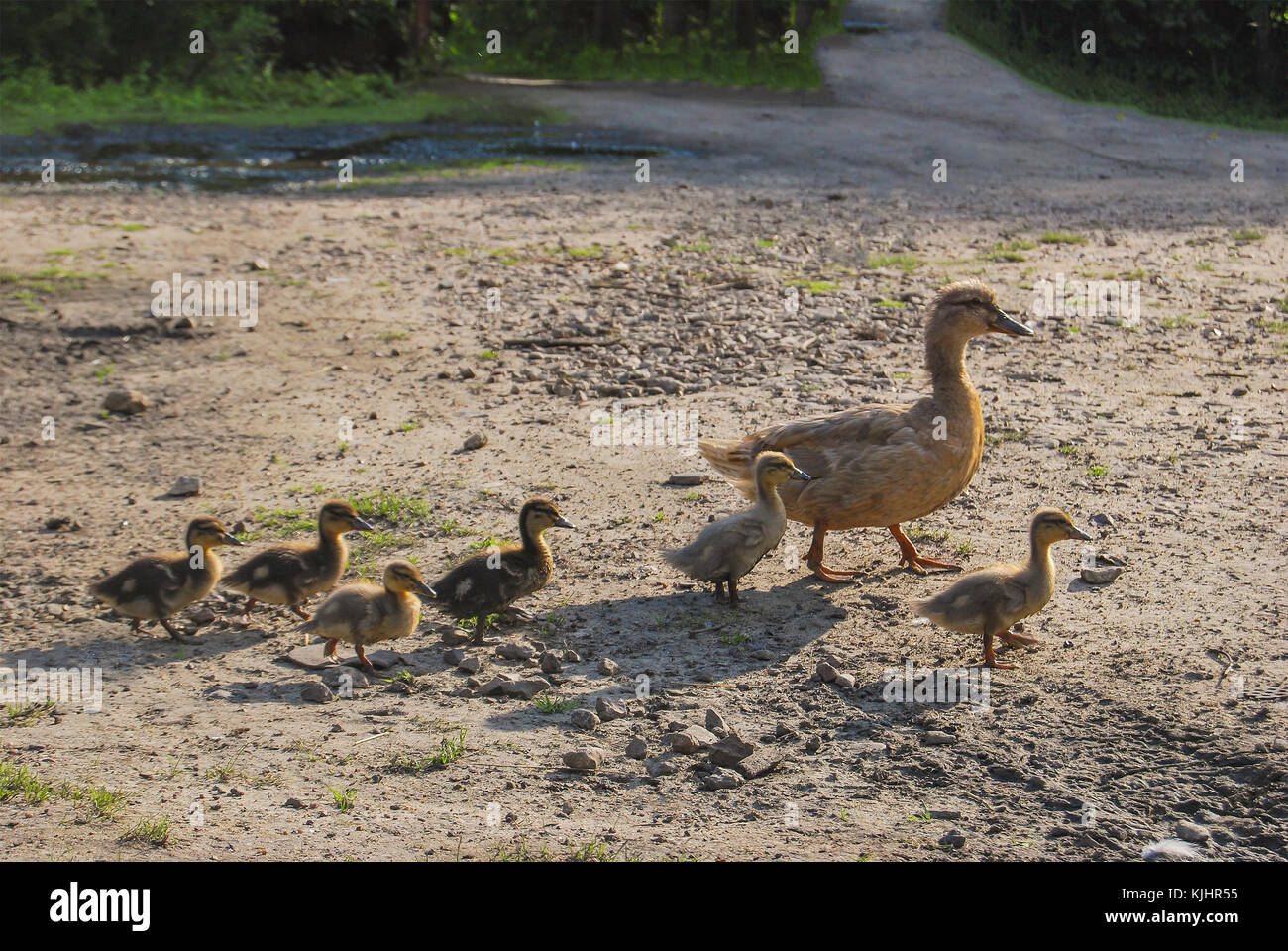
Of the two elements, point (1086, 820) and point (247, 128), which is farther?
point (247, 128)

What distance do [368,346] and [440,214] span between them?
548cm

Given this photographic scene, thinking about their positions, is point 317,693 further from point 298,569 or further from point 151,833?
point 151,833

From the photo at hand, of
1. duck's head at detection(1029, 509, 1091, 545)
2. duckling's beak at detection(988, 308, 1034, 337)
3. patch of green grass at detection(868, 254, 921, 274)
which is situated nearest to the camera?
duck's head at detection(1029, 509, 1091, 545)

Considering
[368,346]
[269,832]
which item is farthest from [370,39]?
[269,832]

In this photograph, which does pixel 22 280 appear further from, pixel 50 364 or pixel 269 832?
pixel 269 832

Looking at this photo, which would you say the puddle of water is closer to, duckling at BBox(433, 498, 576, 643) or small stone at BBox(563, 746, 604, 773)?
duckling at BBox(433, 498, 576, 643)

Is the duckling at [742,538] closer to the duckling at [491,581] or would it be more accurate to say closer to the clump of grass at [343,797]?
the duckling at [491,581]

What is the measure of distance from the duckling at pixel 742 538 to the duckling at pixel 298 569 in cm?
187

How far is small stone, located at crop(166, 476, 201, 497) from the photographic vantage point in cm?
927

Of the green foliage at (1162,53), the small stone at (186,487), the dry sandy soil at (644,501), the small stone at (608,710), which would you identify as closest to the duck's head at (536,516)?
the dry sandy soil at (644,501)

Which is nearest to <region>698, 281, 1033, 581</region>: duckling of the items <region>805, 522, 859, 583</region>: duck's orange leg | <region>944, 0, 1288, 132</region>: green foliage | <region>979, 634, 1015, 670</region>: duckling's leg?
<region>805, 522, 859, 583</region>: duck's orange leg

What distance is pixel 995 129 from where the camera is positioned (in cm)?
2395

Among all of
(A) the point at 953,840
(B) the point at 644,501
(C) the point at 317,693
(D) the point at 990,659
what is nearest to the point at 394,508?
(B) the point at 644,501

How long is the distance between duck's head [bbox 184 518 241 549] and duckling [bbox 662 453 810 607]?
2544 mm
